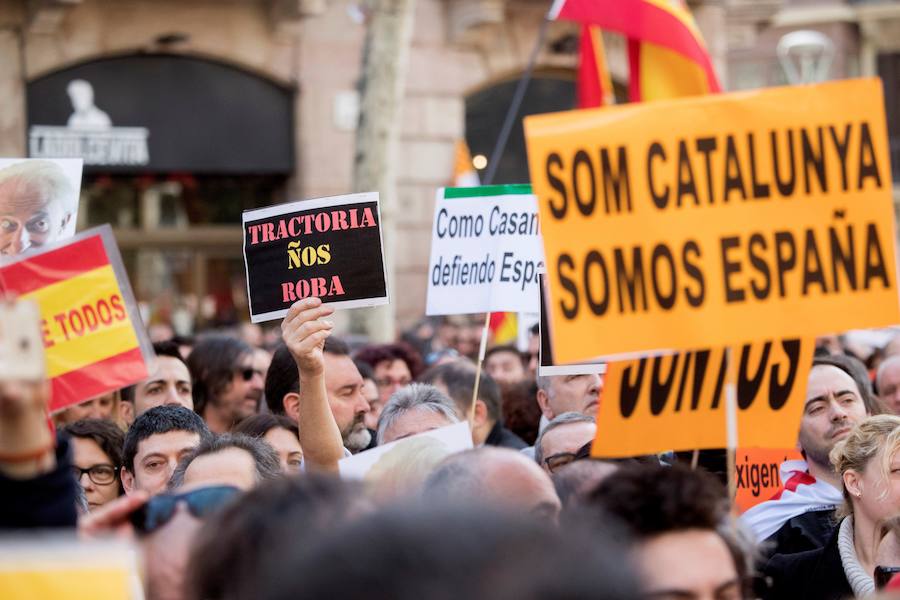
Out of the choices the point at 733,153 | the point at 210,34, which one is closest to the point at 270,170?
the point at 210,34

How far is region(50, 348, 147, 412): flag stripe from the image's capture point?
13.8 feet

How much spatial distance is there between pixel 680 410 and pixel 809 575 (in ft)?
4.14

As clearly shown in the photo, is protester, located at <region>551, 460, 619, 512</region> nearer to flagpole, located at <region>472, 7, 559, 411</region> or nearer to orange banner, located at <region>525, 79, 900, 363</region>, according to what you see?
orange banner, located at <region>525, 79, 900, 363</region>

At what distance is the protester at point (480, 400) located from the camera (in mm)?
6855

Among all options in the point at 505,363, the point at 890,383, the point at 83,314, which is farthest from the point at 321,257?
the point at 505,363

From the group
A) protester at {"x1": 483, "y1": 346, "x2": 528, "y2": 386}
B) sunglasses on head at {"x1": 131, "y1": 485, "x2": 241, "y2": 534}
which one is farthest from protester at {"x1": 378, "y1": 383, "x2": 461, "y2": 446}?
protester at {"x1": 483, "y1": 346, "x2": 528, "y2": 386}

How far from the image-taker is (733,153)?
3676mm

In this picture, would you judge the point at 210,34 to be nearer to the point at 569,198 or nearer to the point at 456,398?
the point at 456,398

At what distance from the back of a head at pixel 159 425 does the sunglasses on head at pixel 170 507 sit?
87.3 inches

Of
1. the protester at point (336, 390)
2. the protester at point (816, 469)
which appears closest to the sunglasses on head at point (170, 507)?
the protester at point (816, 469)

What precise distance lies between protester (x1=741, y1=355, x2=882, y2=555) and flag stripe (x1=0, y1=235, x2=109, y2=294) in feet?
7.98

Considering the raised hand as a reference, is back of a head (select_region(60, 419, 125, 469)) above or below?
below

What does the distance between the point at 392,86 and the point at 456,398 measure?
7.34 meters

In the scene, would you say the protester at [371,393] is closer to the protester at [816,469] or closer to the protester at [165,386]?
the protester at [165,386]
